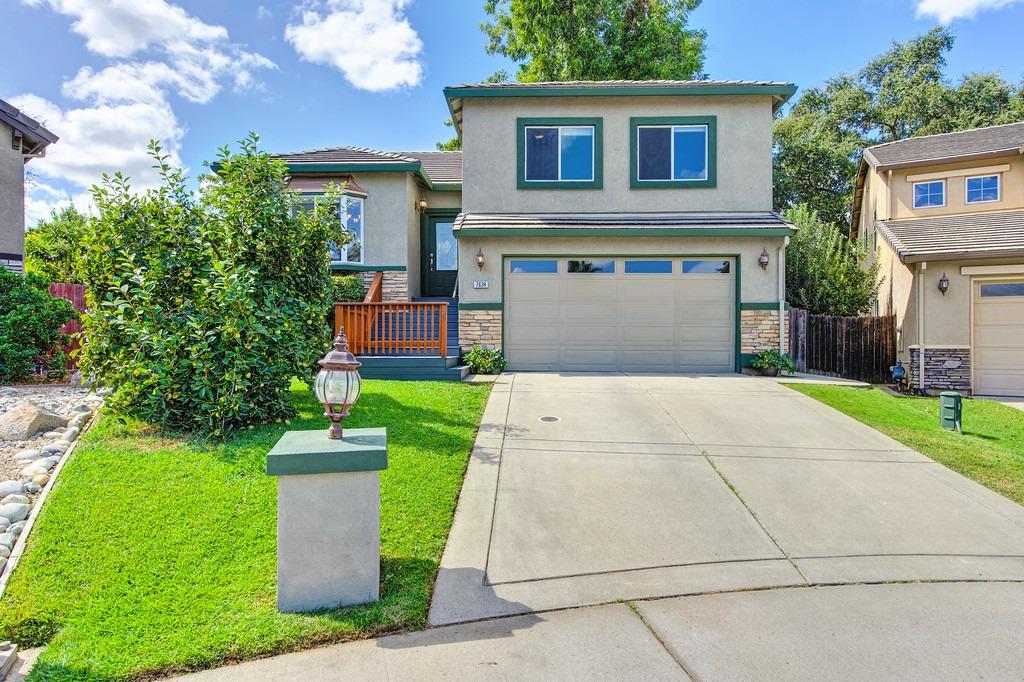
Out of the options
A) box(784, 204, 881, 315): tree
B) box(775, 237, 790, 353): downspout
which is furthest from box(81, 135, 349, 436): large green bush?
box(784, 204, 881, 315): tree

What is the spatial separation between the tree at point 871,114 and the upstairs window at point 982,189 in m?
11.3

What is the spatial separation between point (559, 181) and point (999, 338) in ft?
33.5

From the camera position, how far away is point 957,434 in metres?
7.70

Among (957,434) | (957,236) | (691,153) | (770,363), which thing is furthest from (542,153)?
(957,236)

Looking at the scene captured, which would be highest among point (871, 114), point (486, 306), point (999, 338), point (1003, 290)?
point (871, 114)

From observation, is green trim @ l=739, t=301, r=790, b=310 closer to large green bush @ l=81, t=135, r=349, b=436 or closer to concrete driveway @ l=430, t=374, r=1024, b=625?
concrete driveway @ l=430, t=374, r=1024, b=625

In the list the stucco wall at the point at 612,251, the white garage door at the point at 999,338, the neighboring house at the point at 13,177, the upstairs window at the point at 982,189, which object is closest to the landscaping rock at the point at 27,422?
the stucco wall at the point at 612,251

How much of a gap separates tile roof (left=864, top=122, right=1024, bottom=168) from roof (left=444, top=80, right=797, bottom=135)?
17.9 ft

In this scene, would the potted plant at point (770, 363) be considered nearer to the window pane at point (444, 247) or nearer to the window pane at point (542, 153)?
the window pane at point (542, 153)

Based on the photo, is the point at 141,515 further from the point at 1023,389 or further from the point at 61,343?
the point at 1023,389

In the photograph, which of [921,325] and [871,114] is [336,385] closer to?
[921,325]

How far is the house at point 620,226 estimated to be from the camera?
1159 centimetres

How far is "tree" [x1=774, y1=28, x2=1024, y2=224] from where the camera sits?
24.7 m

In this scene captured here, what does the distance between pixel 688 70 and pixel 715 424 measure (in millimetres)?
18277
